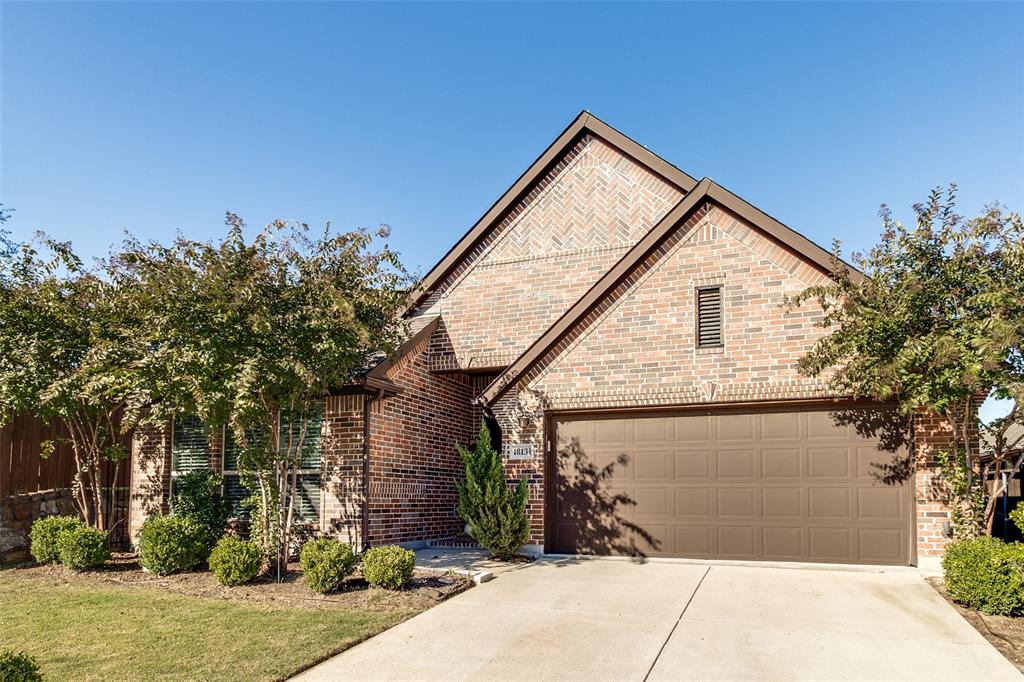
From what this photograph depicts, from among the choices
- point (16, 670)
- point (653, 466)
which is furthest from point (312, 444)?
point (16, 670)

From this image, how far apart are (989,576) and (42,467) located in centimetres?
1573

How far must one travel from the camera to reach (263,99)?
12.5 meters

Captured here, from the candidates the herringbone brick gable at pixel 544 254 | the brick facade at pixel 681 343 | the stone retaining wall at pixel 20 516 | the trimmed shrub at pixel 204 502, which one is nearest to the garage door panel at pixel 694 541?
the brick facade at pixel 681 343

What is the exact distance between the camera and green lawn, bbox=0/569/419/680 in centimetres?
659

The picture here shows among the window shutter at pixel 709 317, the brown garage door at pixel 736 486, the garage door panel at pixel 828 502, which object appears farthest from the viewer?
the window shutter at pixel 709 317

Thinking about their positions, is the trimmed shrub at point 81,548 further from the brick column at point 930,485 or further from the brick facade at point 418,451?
the brick column at point 930,485

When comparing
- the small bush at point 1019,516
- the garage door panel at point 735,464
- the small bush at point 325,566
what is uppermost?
the garage door panel at point 735,464

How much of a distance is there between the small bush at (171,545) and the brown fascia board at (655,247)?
199 inches

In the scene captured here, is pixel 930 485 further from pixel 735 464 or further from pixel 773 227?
pixel 773 227

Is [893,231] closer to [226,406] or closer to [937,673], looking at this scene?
[937,673]

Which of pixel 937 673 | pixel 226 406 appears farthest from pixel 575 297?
pixel 937 673

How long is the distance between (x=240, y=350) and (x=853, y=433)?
29.4ft

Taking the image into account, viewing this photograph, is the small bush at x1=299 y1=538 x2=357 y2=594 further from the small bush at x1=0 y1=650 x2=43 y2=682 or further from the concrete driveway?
the small bush at x1=0 y1=650 x2=43 y2=682

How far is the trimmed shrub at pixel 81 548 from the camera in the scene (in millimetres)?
11484
